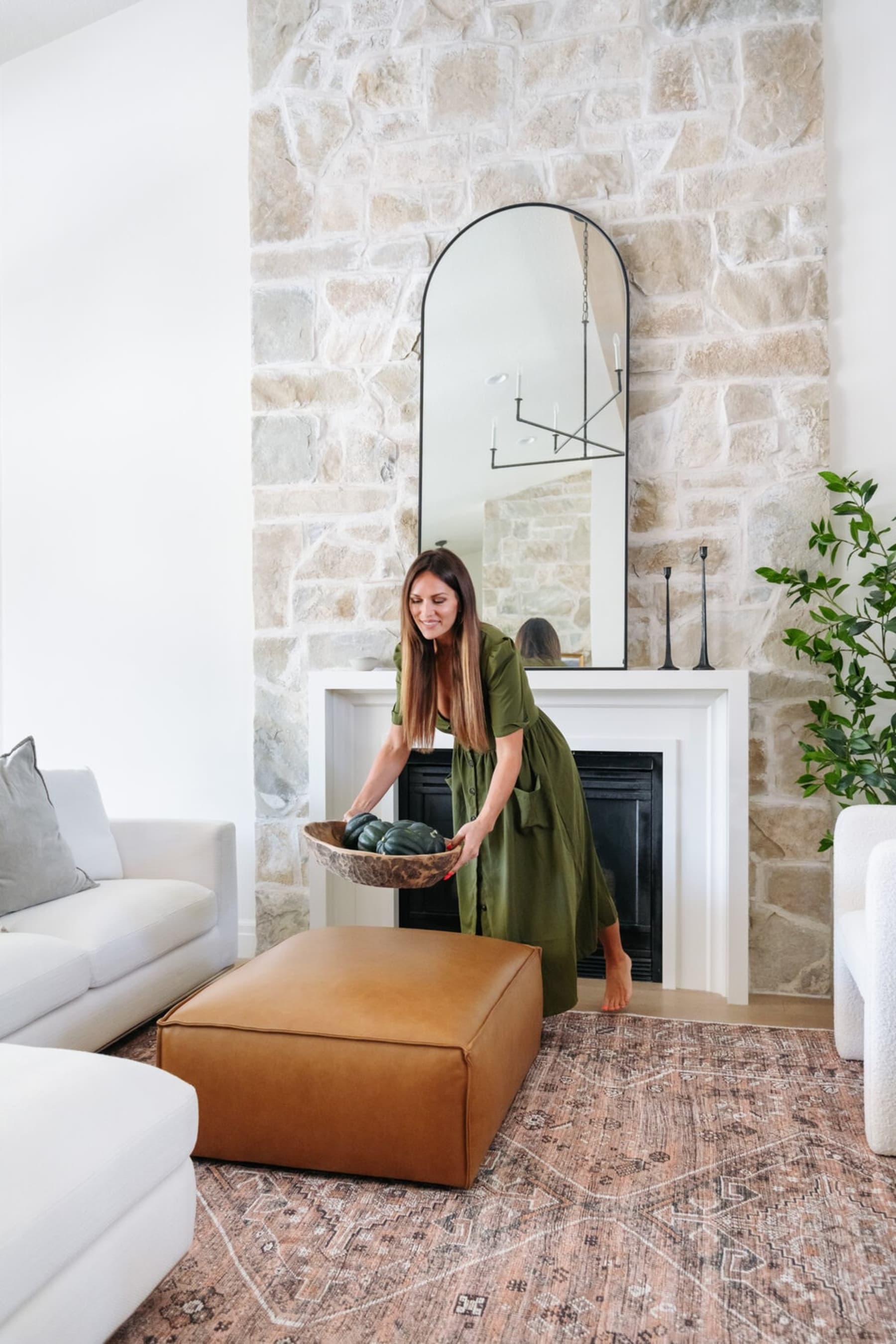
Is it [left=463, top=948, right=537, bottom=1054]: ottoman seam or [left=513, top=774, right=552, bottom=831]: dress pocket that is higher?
[left=513, top=774, right=552, bottom=831]: dress pocket

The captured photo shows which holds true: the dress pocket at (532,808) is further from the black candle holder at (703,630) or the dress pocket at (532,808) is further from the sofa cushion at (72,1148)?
the sofa cushion at (72,1148)

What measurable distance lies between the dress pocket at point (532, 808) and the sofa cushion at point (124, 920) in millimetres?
1000

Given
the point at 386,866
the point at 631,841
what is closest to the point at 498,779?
the point at 386,866

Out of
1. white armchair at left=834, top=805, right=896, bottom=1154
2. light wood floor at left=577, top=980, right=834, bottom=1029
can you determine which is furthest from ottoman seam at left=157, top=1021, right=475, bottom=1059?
light wood floor at left=577, top=980, right=834, bottom=1029

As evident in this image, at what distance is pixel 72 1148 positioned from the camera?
4.33 feet

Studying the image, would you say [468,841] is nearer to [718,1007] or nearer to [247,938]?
[718,1007]

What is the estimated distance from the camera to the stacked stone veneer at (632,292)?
10.5 ft

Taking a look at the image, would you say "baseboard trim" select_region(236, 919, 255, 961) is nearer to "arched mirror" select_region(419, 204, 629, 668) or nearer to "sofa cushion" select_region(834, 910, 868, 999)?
"arched mirror" select_region(419, 204, 629, 668)

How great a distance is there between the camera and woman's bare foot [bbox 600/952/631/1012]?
2.98 meters

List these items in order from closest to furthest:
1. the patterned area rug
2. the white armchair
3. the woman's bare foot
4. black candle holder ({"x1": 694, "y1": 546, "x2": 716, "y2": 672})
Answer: the patterned area rug
the white armchair
the woman's bare foot
black candle holder ({"x1": 694, "y1": 546, "x2": 716, "y2": 672})

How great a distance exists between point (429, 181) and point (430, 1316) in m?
3.38

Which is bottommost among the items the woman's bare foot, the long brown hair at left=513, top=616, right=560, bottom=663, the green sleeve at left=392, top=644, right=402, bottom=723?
the woman's bare foot

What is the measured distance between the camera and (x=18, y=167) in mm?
4059

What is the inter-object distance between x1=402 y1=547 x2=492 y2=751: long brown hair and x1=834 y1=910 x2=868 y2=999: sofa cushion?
0.99 metres
